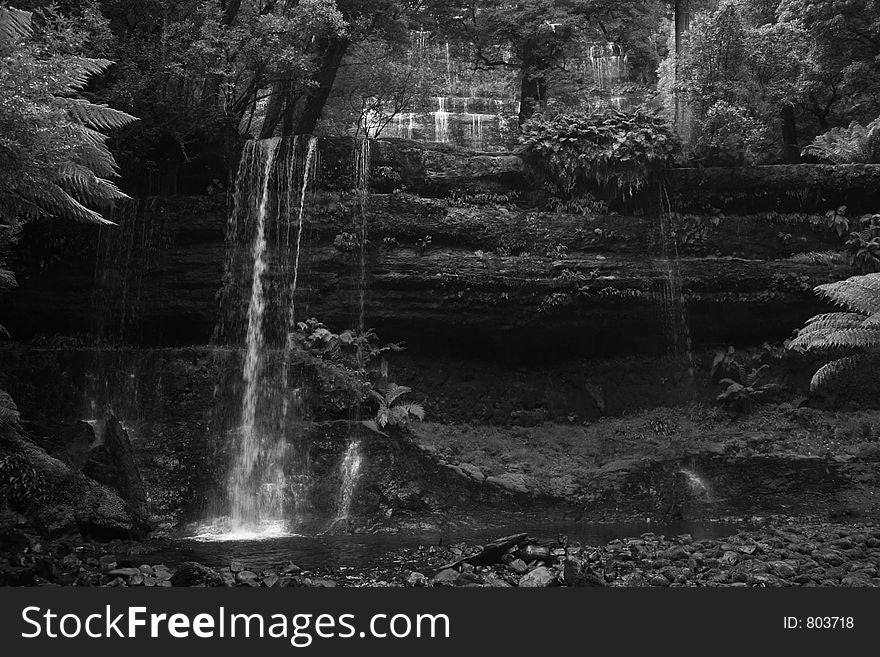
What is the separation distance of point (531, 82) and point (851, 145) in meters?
7.52

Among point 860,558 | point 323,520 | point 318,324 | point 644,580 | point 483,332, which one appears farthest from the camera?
point 483,332

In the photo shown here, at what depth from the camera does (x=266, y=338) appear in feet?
43.9

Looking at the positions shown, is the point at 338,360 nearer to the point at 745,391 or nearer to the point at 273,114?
the point at 273,114

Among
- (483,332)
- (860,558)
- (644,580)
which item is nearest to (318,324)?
(483,332)

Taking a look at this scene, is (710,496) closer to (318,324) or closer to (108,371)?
(318,324)

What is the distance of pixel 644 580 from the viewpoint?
6.13 m

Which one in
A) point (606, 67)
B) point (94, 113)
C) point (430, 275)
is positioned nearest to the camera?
point (94, 113)

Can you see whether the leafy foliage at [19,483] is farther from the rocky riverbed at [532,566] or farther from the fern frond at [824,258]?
the fern frond at [824,258]

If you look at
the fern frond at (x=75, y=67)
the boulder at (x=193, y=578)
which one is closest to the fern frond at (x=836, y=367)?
the boulder at (x=193, y=578)

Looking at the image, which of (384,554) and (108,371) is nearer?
(384,554)

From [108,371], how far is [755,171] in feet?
43.5

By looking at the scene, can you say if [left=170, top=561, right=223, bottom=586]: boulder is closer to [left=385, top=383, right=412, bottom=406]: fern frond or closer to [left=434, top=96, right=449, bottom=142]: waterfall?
[left=385, top=383, right=412, bottom=406]: fern frond

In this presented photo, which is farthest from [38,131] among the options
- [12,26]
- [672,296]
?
[672,296]

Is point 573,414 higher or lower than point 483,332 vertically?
lower
